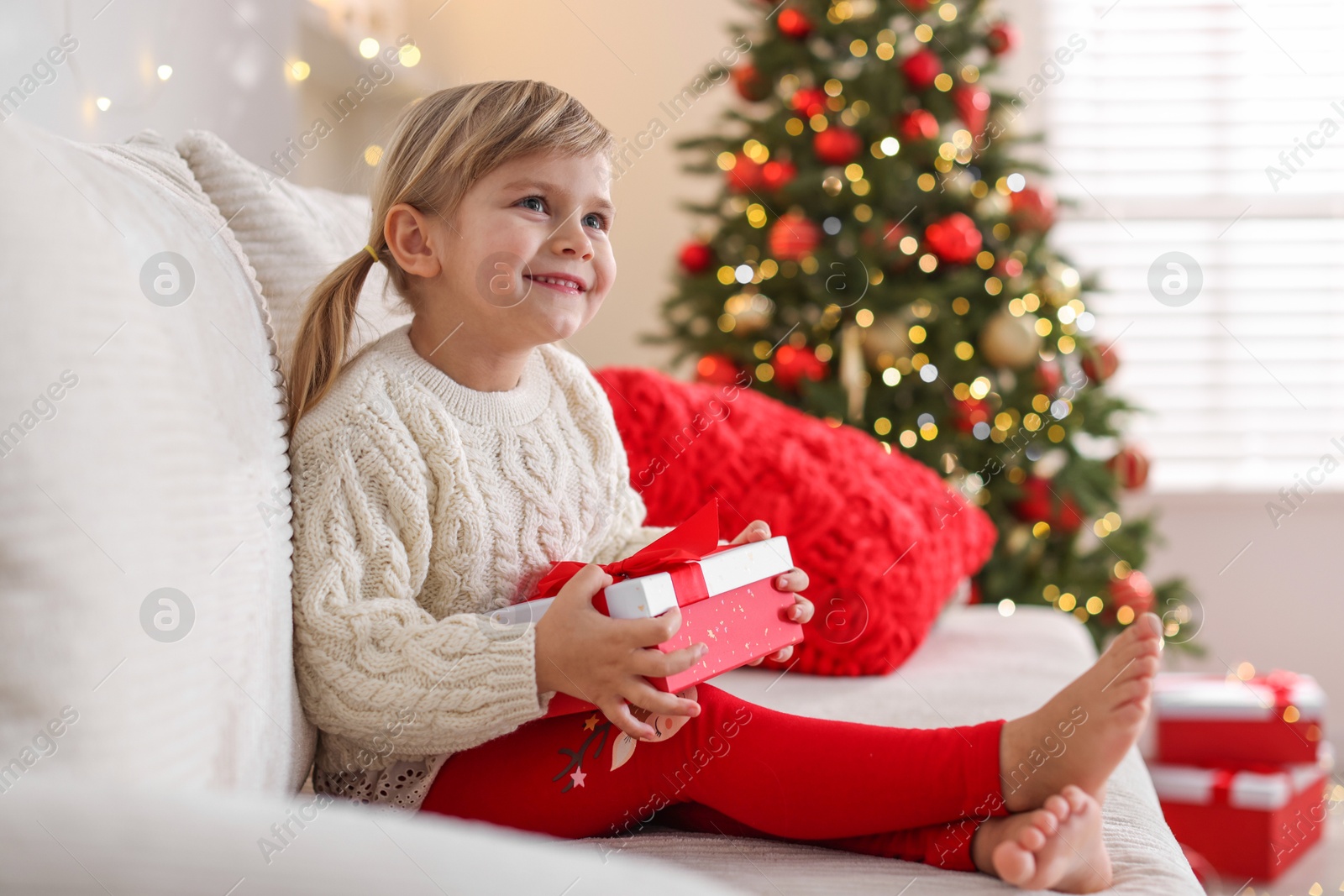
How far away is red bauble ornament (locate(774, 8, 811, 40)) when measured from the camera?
2221 millimetres

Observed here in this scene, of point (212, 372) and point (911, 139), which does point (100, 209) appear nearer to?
point (212, 372)

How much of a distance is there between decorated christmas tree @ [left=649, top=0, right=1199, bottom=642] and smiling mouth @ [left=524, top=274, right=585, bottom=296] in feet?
4.02

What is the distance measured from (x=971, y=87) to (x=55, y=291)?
198 centimetres

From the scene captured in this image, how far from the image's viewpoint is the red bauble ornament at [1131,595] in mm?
2221

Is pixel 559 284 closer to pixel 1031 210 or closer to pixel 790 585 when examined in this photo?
pixel 790 585

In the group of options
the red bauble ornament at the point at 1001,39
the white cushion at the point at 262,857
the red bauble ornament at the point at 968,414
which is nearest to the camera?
the white cushion at the point at 262,857

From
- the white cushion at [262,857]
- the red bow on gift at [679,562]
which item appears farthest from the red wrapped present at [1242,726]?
the white cushion at [262,857]

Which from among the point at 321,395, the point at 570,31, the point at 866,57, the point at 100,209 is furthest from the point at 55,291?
the point at 866,57

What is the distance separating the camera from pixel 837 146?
7.06 ft

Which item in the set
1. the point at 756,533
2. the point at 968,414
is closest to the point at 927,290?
the point at 968,414

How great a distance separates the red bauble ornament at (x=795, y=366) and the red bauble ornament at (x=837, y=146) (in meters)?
0.39

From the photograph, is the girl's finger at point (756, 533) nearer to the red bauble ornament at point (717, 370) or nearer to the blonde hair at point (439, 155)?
the blonde hair at point (439, 155)

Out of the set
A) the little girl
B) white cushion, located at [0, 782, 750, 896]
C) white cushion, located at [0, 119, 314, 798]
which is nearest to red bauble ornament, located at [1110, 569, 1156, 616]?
the little girl

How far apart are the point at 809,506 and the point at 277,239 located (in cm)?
74
